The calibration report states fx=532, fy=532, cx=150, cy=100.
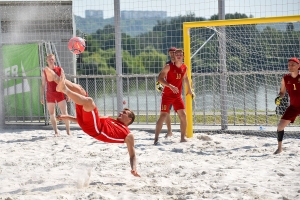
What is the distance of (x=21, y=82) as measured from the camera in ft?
41.7

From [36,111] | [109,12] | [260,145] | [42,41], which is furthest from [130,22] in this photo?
[260,145]

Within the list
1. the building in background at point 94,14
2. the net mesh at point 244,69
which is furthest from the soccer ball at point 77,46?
the building in background at point 94,14

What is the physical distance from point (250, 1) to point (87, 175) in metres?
5.76

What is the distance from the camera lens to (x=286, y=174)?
6.66 m

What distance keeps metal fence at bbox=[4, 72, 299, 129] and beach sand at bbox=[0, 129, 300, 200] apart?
95 cm

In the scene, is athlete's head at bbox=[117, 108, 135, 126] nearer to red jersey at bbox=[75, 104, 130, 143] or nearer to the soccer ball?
red jersey at bbox=[75, 104, 130, 143]

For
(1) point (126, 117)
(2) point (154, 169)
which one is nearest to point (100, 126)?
(1) point (126, 117)

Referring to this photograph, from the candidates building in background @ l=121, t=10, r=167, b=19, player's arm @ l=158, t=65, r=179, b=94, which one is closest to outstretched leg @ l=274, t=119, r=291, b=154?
player's arm @ l=158, t=65, r=179, b=94

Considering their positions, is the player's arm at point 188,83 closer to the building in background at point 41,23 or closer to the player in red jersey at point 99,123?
the player in red jersey at point 99,123

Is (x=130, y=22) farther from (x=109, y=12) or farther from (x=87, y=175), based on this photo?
(x=87, y=175)

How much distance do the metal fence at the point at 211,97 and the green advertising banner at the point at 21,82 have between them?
3cm

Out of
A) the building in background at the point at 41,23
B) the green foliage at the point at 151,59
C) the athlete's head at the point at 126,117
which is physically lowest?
the athlete's head at the point at 126,117

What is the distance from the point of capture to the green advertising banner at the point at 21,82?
1259cm

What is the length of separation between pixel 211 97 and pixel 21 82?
4583mm
